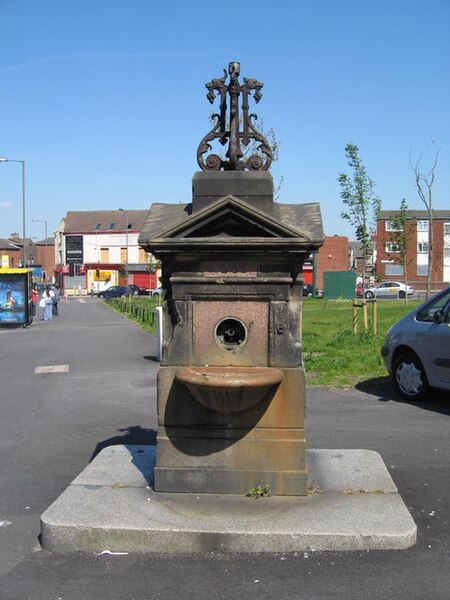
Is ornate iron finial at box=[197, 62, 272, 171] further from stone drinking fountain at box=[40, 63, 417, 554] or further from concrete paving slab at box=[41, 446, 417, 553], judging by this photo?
concrete paving slab at box=[41, 446, 417, 553]

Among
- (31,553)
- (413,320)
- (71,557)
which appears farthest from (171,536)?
(413,320)

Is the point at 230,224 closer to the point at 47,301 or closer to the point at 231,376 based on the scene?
the point at 231,376

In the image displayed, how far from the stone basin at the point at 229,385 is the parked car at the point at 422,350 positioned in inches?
188

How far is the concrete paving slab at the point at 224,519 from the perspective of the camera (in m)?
4.50

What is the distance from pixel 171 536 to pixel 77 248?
96.1m

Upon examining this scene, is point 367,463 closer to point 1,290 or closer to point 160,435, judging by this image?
point 160,435

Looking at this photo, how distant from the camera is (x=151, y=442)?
24.7ft

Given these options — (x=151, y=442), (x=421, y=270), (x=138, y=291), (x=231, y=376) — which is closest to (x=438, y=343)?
(x=151, y=442)

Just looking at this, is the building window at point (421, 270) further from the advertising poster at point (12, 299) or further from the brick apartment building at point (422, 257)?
the advertising poster at point (12, 299)

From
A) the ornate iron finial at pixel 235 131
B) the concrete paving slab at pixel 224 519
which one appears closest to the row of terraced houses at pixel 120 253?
the ornate iron finial at pixel 235 131

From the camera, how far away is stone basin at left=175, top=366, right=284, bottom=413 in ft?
16.1

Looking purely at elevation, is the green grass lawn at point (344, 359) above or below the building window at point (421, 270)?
below

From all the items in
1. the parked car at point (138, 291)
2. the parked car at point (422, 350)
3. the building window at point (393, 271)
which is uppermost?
the building window at point (393, 271)

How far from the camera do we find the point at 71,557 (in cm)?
452
